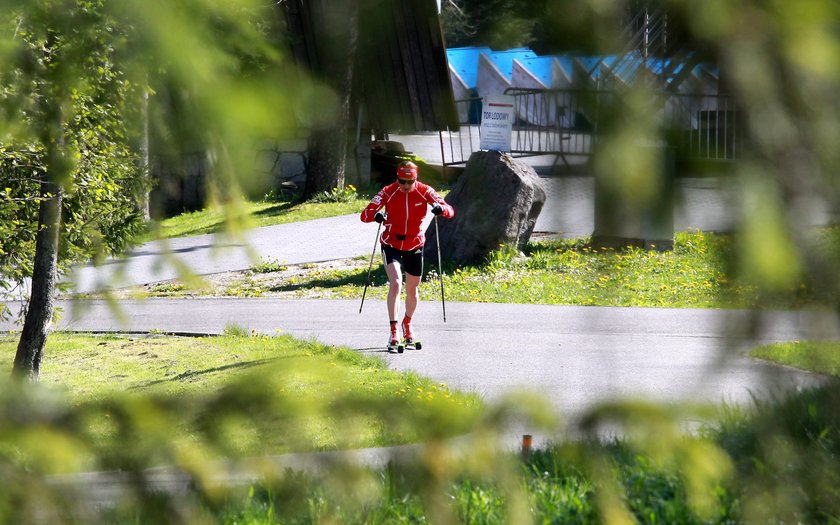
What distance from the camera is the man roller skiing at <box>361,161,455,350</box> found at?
9789mm

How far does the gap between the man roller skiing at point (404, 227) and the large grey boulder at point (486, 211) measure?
10.5 feet

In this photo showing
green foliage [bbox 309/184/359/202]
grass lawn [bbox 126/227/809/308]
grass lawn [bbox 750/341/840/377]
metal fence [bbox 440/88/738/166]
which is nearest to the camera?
metal fence [bbox 440/88/738/166]

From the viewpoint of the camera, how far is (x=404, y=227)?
997 cm

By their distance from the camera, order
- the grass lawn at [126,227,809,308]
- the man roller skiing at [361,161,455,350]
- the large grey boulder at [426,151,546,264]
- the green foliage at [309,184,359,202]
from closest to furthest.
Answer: the man roller skiing at [361,161,455,350]
the grass lawn at [126,227,809,308]
the large grey boulder at [426,151,546,264]
the green foliage at [309,184,359,202]

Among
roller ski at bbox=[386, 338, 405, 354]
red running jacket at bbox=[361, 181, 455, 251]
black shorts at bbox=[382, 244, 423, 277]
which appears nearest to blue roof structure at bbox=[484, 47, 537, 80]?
roller ski at bbox=[386, 338, 405, 354]

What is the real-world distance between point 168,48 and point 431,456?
2.06ft

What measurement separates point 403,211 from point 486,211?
153 inches

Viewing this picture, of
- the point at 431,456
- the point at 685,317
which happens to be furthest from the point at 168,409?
the point at 685,317

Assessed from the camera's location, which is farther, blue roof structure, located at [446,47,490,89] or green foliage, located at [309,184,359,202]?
green foliage, located at [309,184,359,202]

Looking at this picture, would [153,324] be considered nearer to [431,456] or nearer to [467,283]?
[467,283]

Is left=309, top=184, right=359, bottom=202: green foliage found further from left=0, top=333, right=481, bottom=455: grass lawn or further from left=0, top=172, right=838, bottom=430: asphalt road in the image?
left=0, top=333, right=481, bottom=455: grass lawn

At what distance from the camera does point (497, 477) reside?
151 centimetres

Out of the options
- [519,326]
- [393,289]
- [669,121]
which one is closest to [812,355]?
[669,121]

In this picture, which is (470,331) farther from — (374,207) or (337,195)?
(337,195)
